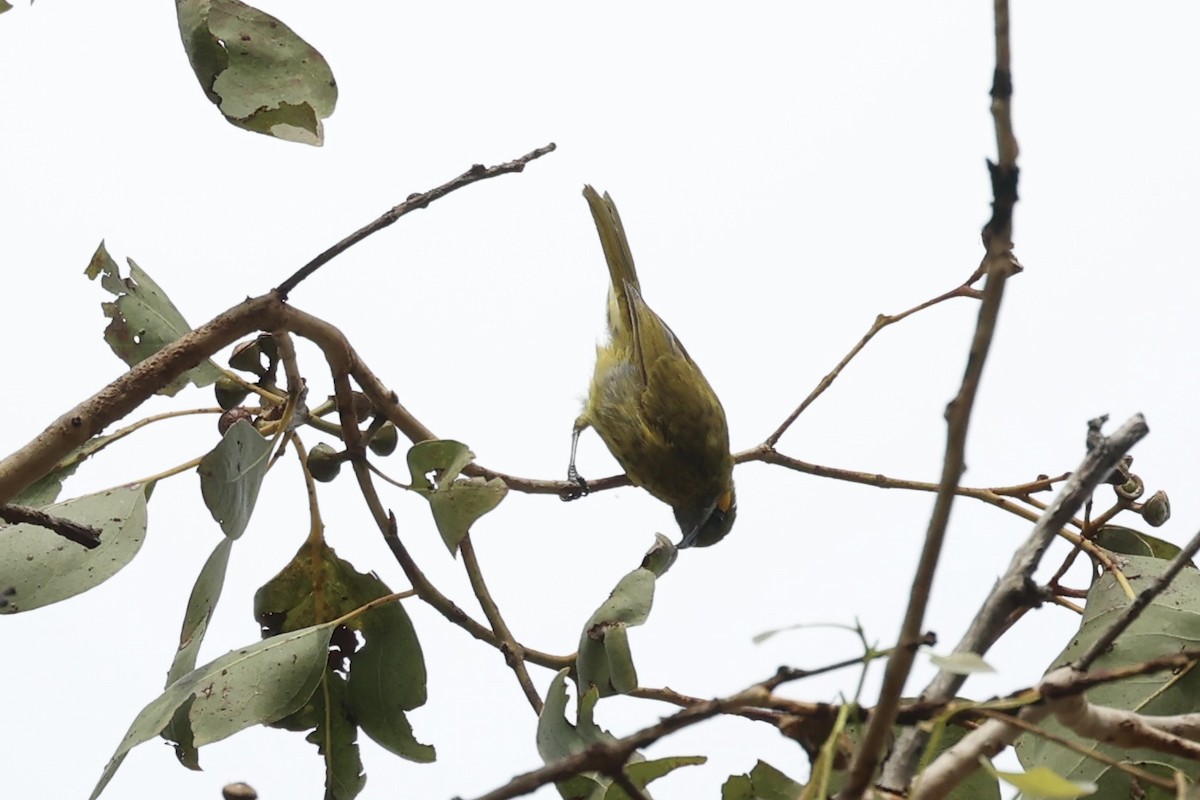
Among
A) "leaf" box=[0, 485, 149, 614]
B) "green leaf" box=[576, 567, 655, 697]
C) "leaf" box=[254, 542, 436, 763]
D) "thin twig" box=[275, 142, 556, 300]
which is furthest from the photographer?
"leaf" box=[254, 542, 436, 763]

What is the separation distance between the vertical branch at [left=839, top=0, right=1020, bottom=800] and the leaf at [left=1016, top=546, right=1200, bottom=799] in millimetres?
907

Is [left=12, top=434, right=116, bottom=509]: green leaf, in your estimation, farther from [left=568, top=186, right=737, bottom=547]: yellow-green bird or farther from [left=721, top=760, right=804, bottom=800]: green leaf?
[left=568, top=186, right=737, bottom=547]: yellow-green bird

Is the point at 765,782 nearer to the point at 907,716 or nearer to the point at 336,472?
the point at 907,716

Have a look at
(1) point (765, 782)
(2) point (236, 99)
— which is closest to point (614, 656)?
(1) point (765, 782)

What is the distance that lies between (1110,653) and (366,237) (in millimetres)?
1165

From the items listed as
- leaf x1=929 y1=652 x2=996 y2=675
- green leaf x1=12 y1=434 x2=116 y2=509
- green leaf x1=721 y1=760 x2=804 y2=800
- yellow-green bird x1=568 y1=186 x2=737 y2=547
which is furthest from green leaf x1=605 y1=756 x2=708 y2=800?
yellow-green bird x1=568 y1=186 x2=737 y2=547

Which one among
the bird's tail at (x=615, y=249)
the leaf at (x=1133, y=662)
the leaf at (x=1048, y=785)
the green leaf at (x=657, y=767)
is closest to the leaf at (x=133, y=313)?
the green leaf at (x=657, y=767)

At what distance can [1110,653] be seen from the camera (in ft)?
5.90

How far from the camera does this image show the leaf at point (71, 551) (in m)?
1.89

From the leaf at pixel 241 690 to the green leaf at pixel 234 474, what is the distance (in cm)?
18

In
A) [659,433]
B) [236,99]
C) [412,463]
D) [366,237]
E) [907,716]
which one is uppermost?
[659,433]

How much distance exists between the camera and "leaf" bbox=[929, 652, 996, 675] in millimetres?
895

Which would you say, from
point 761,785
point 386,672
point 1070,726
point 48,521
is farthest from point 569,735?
point 1070,726

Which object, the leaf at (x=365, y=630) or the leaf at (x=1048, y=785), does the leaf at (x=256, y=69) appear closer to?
the leaf at (x=365, y=630)
